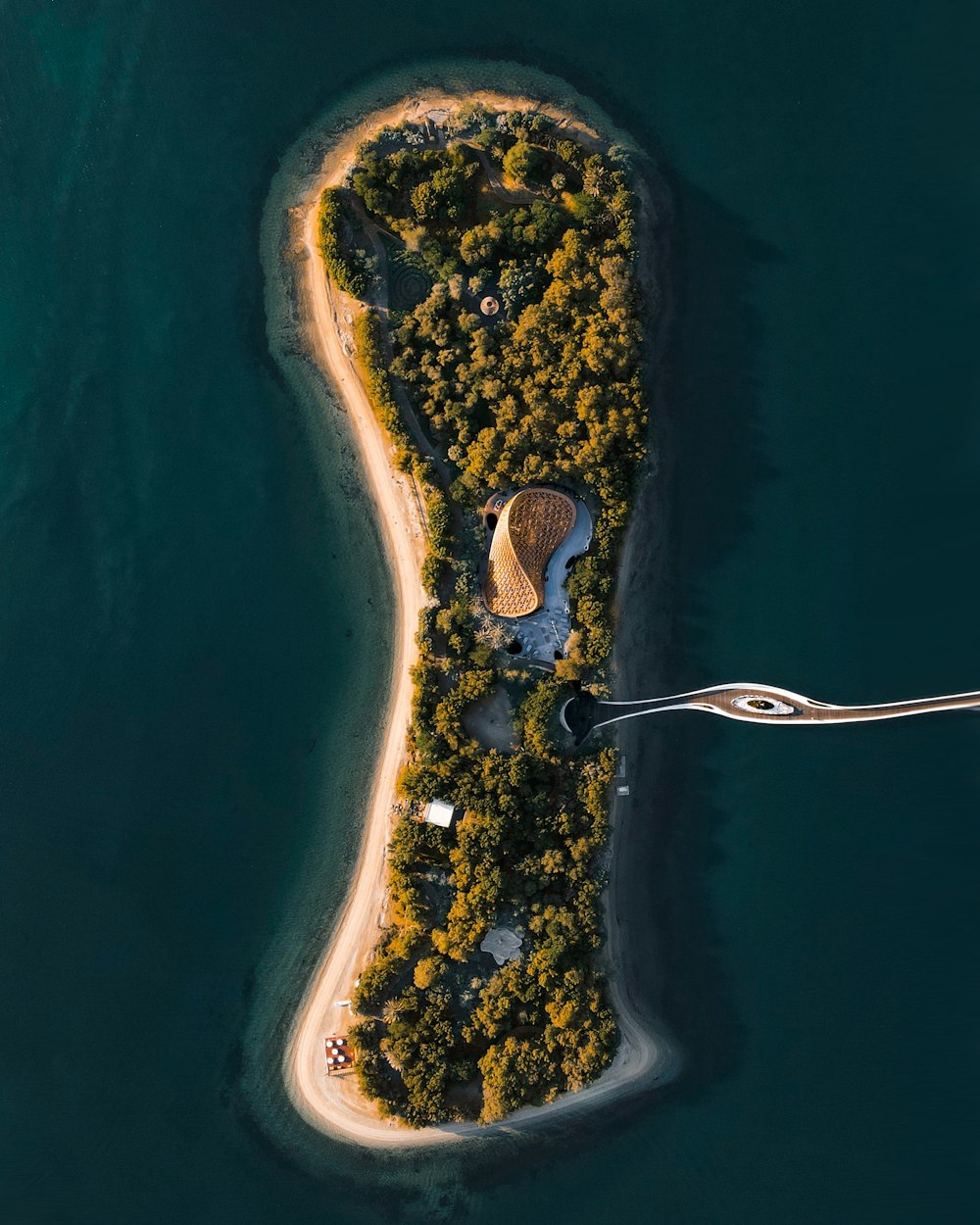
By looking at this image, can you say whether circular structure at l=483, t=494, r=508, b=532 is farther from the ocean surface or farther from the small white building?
the small white building

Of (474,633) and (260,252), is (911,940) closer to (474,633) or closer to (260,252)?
(474,633)

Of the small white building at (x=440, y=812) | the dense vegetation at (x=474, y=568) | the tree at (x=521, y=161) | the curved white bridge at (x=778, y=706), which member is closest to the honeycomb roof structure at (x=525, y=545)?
the dense vegetation at (x=474, y=568)

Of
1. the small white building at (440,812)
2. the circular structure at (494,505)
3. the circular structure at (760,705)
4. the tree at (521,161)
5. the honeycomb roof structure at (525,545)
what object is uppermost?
the tree at (521,161)

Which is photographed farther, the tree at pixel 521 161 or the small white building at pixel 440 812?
the small white building at pixel 440 812

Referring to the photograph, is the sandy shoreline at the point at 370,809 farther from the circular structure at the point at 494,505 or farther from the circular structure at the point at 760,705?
the circular structure at the point at 760,705

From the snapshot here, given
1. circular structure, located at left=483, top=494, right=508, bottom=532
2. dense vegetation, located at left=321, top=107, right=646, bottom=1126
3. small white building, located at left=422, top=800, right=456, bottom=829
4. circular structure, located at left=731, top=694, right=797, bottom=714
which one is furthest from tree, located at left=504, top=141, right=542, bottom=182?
small white building, located at left=422, top=800, right=456, bottom=829
